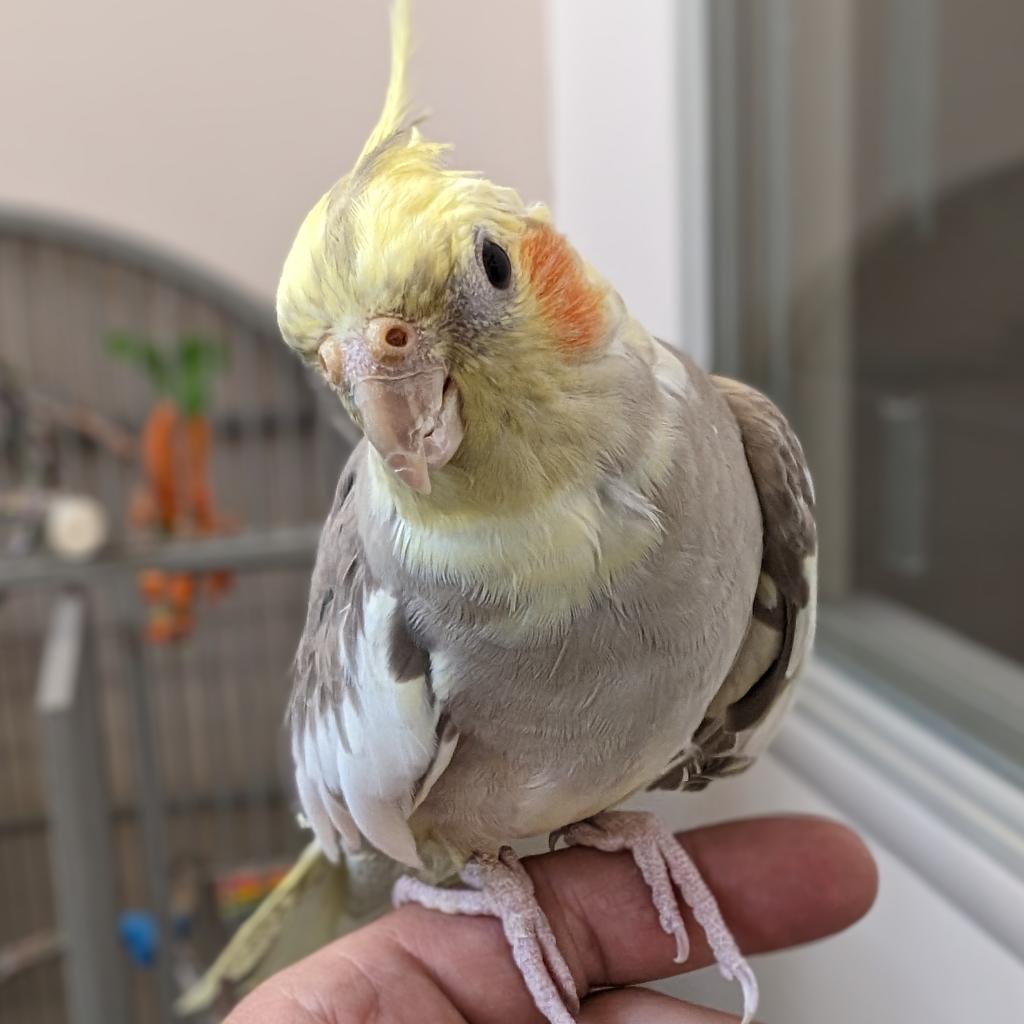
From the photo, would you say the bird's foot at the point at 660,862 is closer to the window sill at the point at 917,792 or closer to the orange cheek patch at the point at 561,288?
the window sill at the point at 917,792

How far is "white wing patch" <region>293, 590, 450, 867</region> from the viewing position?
1.50ft

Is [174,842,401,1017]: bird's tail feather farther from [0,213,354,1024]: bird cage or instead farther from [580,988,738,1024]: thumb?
[0,213,354,1024]: bird cage

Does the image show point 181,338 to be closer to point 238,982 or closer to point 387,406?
point 238,982

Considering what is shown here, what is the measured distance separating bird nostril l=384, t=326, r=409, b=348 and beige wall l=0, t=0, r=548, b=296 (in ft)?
0.34

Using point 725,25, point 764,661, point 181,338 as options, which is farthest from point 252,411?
point 764,661

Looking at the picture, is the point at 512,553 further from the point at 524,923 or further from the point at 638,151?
the point at 638,151

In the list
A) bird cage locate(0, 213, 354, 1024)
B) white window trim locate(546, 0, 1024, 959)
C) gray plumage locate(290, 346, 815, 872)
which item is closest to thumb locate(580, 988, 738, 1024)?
gray plumage locate(290, 346, 815, 872)

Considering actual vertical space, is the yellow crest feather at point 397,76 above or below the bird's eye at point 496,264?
above

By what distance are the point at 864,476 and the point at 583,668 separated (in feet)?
3.11

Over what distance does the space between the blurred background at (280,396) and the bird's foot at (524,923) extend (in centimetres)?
22

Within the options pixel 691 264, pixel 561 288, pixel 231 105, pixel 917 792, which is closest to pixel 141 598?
pixel 231 105

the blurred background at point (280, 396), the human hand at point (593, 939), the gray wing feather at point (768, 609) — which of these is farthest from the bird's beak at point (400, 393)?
the blurred background at point (280, 396)

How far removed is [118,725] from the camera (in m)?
1.34

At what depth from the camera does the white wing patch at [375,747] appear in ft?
1.50
